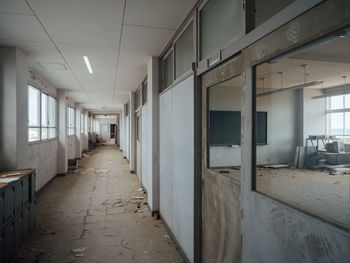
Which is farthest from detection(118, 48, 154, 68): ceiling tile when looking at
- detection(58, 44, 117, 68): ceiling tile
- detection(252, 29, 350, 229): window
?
detection(252, 29, 350, 229): window

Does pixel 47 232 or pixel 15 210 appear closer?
pixel 15 210

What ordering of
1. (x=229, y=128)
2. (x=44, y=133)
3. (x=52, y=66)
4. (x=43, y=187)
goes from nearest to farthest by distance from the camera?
1. (x=229, y=128)
2. (x=52, y=66)
3. (x=43, y=187)
4. (x=44, y=133)

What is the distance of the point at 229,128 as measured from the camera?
2023mm

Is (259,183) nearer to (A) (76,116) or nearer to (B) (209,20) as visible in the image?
(B) (209,20)

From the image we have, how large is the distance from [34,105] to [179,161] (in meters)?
4.82

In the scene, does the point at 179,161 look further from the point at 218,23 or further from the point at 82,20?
the point at 82,20

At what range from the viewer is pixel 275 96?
4.88 feet

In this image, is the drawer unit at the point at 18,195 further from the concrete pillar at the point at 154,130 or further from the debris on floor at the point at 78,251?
the concrete pillar at the point at 154,130

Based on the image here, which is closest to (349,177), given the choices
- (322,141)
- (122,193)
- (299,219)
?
(322,141)

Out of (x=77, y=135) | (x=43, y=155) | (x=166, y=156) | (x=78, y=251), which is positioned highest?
(x=77, y=135)

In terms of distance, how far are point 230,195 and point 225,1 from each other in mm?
1707

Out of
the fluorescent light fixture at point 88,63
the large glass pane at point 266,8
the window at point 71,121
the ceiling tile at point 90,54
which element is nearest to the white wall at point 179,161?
the large glass pane at point 266,8

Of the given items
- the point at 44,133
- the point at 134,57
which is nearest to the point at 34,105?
the point at 44,133

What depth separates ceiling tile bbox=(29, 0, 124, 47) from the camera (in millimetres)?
2445
